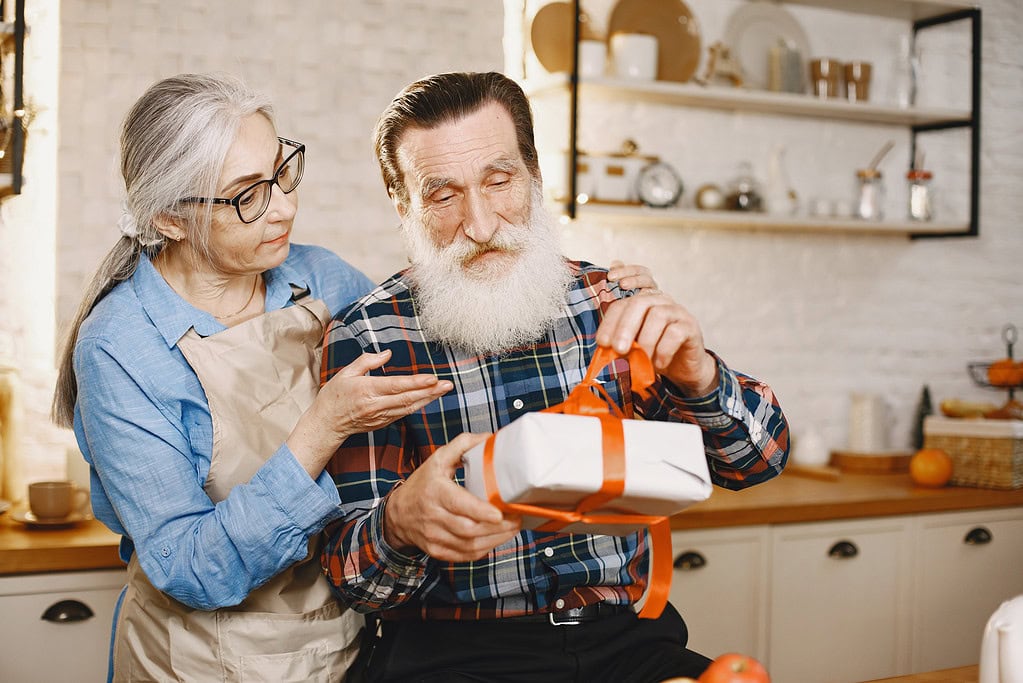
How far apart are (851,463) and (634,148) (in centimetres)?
142

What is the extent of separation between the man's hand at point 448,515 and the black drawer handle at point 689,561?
1540mm

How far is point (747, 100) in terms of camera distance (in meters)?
3.44

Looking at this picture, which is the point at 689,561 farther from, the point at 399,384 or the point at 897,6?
the point at 897,6

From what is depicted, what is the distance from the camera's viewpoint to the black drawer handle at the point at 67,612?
2.28 metres

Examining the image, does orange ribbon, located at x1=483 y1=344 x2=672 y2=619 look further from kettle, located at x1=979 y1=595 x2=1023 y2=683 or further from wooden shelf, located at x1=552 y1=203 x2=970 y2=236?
wooden shelf, located at x1=552 y1=203 x2=970 y2=236

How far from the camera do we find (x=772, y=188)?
11.7ft

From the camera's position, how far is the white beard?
70.3 inches

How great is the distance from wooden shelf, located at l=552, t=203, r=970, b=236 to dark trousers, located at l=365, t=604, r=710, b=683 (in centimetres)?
174

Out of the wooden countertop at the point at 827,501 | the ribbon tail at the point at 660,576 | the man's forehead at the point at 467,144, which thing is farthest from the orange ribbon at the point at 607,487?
the wooden countertop at the point at 827,501

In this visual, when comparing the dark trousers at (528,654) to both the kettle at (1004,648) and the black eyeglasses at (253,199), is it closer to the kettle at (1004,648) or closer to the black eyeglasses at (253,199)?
the kettle at (1004,648)

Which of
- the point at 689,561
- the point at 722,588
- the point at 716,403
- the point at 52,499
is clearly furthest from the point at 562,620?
the point at 52,499

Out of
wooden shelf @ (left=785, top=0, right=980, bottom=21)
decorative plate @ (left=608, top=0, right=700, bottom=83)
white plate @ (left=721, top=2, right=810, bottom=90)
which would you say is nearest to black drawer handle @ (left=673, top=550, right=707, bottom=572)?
decorative plate @ (left=608, top=0, right=700, bottom=83)

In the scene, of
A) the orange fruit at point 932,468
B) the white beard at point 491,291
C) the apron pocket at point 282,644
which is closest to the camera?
the apron pocket at point 282,644

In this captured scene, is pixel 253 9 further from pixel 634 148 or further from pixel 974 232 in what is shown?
pixel 974 232
